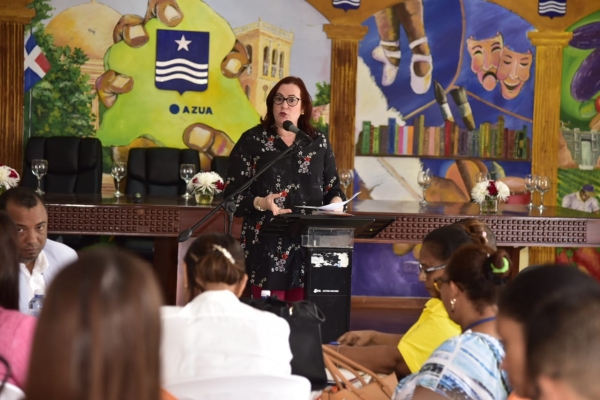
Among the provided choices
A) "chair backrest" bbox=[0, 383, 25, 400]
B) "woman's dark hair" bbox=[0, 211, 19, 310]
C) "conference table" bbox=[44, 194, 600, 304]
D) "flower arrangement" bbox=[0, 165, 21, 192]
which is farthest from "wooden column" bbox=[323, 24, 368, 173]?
"chair backrest" bbox=[0, 383, 25, 400]

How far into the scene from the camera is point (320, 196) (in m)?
3.87

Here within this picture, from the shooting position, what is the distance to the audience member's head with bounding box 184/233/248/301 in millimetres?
2336

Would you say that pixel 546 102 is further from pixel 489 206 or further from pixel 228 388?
pixel 228 388

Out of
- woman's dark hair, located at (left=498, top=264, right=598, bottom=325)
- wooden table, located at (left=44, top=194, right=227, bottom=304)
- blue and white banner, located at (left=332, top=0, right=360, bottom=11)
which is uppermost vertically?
blue and white banner, located at (left=332, top=0, right=360, bottom=11)

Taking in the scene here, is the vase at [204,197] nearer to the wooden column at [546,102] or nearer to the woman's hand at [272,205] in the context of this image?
the woman's hand at [272,205]

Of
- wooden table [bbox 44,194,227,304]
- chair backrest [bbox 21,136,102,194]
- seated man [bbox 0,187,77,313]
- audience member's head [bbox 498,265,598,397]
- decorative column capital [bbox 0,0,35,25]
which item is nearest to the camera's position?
audience member's head [bbox 498,265,598,397]

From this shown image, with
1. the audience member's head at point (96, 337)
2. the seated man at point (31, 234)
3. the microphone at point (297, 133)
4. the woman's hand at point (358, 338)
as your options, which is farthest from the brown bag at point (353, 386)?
the audience member's head at point (96, 337)

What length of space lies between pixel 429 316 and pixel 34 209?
5.28 ft

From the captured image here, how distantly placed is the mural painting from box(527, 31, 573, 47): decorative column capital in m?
0.10

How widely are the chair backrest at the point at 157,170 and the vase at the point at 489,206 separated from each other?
95.6 inches

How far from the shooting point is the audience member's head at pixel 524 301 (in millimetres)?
1499

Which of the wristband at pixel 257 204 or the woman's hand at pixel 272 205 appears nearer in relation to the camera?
the woman's hand at pixel 272 205

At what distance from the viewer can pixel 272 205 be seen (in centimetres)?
354

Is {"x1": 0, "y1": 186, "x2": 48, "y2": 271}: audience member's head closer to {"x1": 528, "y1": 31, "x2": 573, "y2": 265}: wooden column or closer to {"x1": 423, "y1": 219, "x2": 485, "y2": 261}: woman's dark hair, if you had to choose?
{"x1": 423, "y1": 219, "x2": 485, "y2": 261}: woman's dark hair
